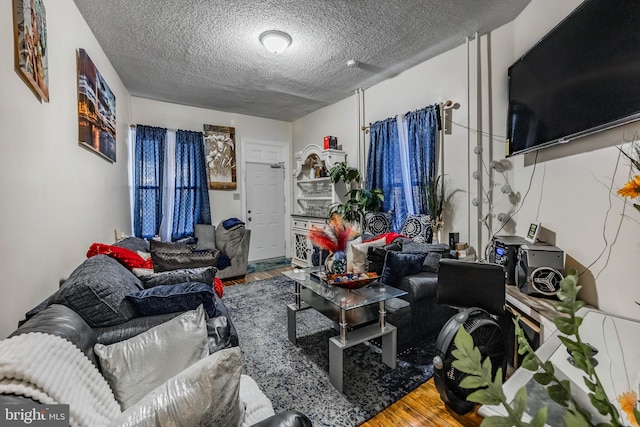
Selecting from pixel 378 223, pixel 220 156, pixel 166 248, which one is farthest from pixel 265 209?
pixel 378 223

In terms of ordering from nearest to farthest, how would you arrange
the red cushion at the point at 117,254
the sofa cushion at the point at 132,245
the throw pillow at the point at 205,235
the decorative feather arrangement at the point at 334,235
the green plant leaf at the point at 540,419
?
the green plant leaf at the point at 540,419, the red cushion at the point at 117,254, the decorative feather arrangement at the point at 334,235, the sofa cushion at the point at 132,245, the throw pillow at the point at 205,235

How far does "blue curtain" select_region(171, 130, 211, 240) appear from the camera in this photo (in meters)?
4.56

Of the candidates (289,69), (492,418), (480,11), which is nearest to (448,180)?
(480,11)

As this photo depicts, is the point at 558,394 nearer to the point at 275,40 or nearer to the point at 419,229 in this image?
the point at 419,229

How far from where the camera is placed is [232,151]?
5.12 m

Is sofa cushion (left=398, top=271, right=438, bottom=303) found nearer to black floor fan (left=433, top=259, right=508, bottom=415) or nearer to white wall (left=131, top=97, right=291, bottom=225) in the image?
A: black floor fan (left=433, top=259, right=508, bottom=415)

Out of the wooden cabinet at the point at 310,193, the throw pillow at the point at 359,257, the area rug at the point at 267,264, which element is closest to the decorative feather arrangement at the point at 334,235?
the throw pillow at the point at 359,257

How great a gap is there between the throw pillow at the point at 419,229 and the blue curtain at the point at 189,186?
3252mm

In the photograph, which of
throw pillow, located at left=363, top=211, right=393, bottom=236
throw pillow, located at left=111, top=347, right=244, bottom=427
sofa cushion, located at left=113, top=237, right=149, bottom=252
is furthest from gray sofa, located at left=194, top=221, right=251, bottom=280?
throw pillow, located at left=111, top=347, right=244, bottom=427

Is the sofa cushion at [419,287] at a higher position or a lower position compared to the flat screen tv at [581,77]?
lower

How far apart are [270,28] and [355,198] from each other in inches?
95.9

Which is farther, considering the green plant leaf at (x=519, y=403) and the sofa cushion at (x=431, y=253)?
the sofa cushion at (x=431, y=253)

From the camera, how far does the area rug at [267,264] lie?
4.98 m

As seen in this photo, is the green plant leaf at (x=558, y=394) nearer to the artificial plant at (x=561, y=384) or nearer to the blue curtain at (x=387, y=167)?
the artificial plant at (x=561, y=384)
